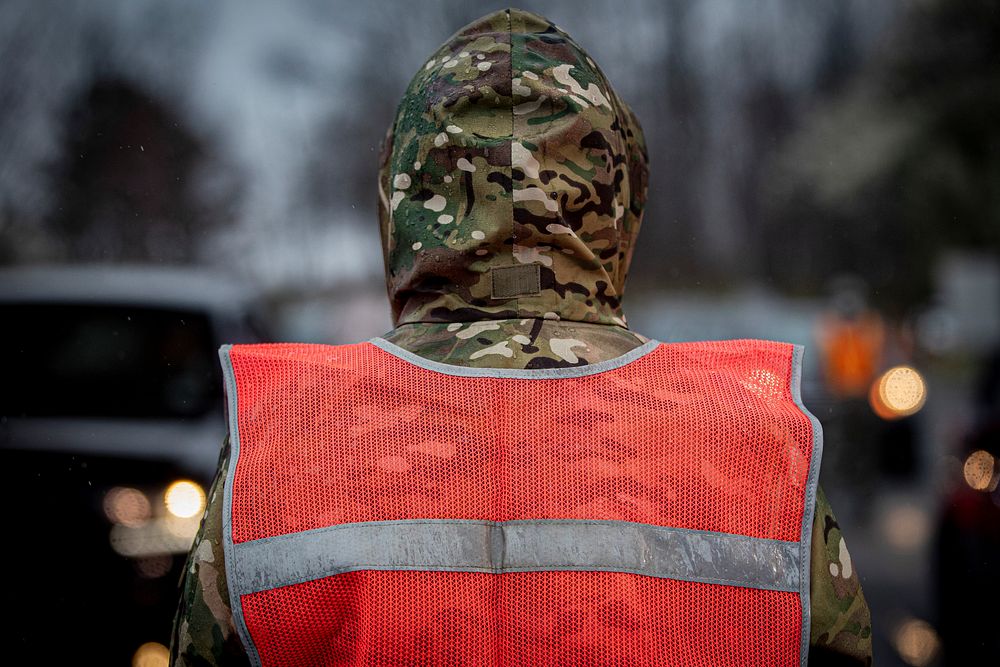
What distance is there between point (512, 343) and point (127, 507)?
1.72 meters

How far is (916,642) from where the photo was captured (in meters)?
4.04

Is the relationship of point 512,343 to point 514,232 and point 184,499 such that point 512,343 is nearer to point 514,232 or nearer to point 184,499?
point 514,232

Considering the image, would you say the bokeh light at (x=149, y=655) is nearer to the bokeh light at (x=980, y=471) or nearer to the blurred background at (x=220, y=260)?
the blurred background at (x=220, y=260)

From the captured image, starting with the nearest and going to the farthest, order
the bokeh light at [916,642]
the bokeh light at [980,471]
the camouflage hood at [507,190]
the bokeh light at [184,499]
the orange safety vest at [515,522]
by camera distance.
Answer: the orange safety vest at [515,522] → the camouflage hood at [507,190] → the bokeh light at [184,499] → the bokeh light at [980,471] → the bokeh light at [916,642]

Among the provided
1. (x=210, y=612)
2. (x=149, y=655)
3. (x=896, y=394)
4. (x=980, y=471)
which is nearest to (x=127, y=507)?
(x=149, y=655)

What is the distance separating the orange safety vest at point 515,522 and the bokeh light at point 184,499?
1707 mm

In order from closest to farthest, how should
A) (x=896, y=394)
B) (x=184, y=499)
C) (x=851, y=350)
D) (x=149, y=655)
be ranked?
(x=149, y=655) → (x=184, y=499) → (x=896, y=394) → (x=851, y=350)

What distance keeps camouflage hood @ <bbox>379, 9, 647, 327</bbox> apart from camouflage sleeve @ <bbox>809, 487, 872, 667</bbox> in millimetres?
409

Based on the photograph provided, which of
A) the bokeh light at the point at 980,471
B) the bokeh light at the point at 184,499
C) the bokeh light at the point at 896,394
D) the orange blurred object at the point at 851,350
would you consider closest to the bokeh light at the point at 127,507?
the bokeh light at the point at 184,499

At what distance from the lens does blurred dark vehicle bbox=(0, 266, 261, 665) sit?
215 centimetres

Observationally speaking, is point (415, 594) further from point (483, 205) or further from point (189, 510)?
point (189, 510)

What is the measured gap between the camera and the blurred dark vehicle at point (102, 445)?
2.15 m

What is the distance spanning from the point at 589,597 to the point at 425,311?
44cm

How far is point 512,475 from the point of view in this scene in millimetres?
1176
